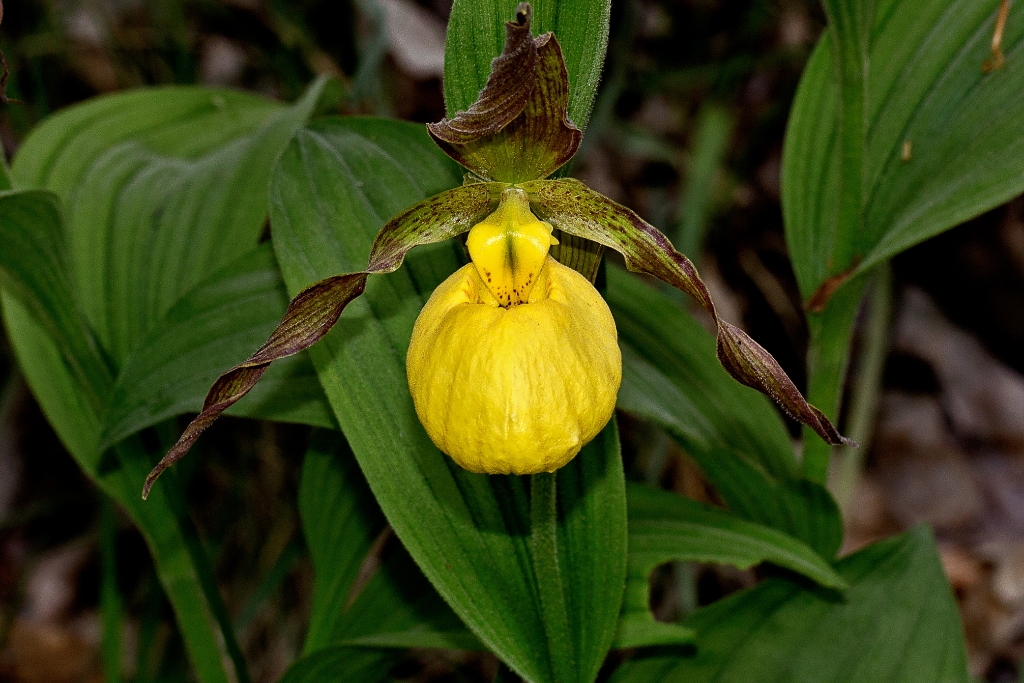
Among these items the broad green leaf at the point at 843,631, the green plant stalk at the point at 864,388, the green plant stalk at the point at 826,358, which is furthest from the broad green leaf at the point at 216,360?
the green plant stalk at the point at 864,388

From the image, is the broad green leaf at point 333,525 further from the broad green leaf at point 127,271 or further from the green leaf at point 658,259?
the green leaf at point 658,259

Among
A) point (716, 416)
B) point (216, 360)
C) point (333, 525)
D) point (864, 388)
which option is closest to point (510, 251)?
point (216, 360)

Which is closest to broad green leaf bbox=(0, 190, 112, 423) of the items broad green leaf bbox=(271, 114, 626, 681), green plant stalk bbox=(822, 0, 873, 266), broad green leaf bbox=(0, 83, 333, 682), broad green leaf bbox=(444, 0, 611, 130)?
broad green leaf bbox=(0, 83, 333, 682)

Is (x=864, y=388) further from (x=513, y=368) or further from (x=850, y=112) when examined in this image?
(x=513, y=368)

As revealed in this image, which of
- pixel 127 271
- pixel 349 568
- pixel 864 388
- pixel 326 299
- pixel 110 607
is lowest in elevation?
pixel 110 607

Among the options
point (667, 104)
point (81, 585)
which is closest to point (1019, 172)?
point (667, 104)

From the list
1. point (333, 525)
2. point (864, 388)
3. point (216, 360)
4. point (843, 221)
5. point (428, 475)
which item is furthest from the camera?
point (864, 388)
